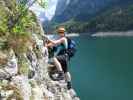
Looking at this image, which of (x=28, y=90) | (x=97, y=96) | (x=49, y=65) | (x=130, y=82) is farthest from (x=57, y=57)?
(x=130, y=82)

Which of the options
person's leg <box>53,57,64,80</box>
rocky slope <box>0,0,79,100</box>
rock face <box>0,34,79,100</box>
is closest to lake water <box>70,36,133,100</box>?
rock face <box>0,34,79,100</box>

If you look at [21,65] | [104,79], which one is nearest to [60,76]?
[21,65]

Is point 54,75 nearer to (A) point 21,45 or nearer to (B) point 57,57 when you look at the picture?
(B) point 57,57

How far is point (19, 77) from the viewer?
11234mm

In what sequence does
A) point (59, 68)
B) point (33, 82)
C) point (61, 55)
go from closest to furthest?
point (33, 82)
point (59, 68)
point (61, 55)

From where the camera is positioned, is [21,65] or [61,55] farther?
[61,55]

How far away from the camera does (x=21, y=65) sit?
39.2ft

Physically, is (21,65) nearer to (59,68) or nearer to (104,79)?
(59,68)

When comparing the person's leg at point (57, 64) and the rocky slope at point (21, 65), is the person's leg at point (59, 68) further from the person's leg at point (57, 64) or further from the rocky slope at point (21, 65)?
the rocky slope at point (21, 65)

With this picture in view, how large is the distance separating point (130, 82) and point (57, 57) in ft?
175

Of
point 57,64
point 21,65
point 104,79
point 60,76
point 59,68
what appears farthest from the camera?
point 104,79

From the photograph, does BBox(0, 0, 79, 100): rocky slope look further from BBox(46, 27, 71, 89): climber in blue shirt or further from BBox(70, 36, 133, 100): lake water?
BBox(70, 36, 133, 100): lake water

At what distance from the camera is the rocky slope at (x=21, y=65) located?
10570 mm

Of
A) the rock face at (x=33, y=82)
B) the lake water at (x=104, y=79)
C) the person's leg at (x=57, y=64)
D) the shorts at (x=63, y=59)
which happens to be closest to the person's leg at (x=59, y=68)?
the person's leg at (x=57, y=64)
